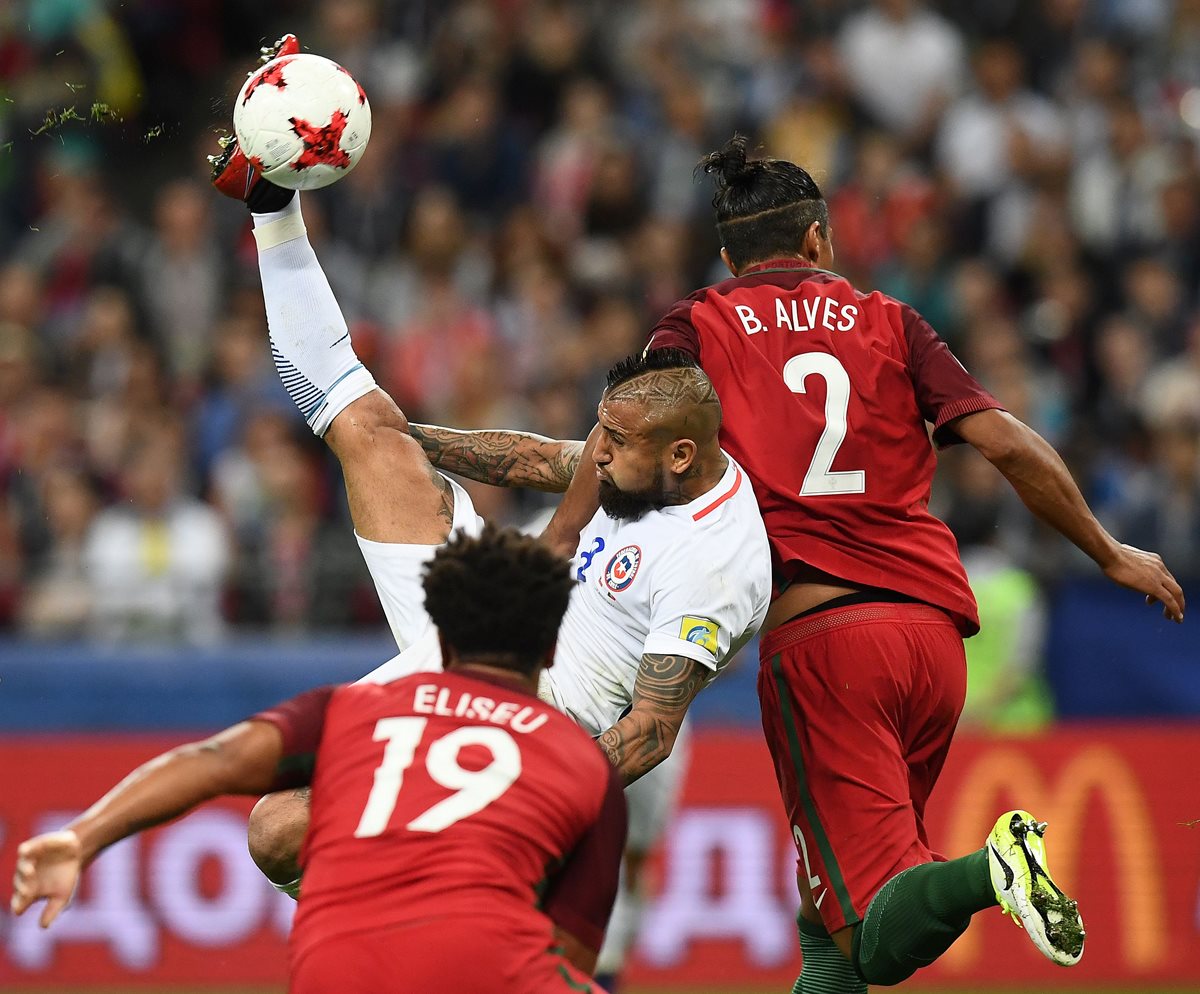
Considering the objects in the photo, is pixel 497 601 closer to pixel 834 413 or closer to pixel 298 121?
pixel 834 413

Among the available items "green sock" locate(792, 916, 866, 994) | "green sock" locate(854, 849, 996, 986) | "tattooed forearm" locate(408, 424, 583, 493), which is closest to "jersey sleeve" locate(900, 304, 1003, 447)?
"tattooed forearm" locate(408, 424, 583, 493)

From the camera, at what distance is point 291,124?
611 cm

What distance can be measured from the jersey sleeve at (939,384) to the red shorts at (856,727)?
60cm

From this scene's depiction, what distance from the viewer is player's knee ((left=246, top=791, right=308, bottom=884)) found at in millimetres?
5922

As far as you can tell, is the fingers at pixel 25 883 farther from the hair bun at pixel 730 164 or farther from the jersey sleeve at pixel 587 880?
the hair bun at pixel 730 164

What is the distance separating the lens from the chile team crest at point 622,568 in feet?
19.4

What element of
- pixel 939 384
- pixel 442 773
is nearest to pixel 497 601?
pixel 442 773

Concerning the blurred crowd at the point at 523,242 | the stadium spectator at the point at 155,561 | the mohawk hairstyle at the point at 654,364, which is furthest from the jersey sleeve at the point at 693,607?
the stadium spectator at the point at 155,561

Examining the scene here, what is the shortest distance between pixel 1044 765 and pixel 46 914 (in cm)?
749

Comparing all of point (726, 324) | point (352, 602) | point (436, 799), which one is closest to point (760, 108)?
point (352, 602)

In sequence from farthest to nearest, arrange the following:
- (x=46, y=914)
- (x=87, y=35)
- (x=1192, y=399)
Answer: (x=87, y=35) < (x=1192, y=399) < (x=46, y=914)

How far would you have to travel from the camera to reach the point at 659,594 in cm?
582

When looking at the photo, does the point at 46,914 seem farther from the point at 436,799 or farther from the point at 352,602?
the point at 352,602

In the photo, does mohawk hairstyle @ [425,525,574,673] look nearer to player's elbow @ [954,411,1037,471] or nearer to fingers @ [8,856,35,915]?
fingers @ [8,856,35,915]
